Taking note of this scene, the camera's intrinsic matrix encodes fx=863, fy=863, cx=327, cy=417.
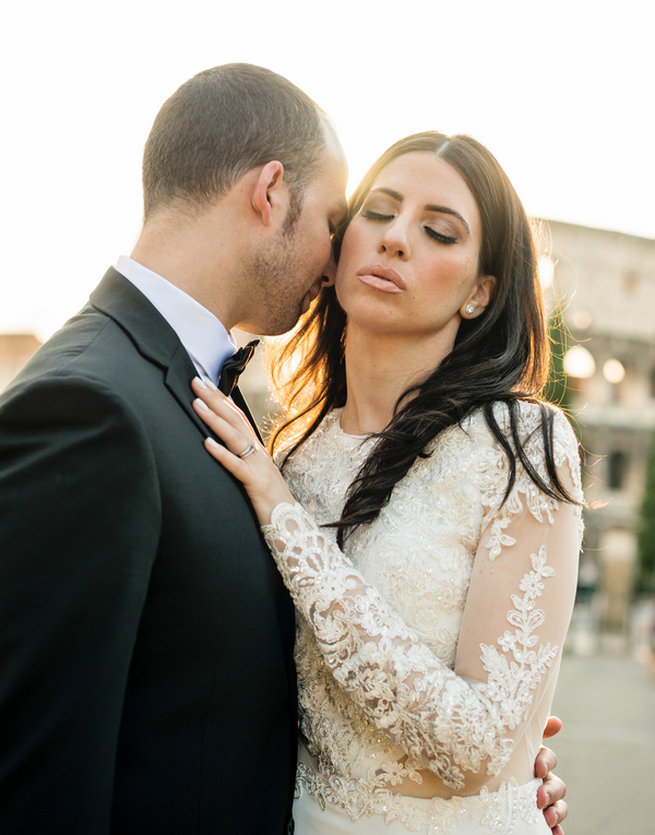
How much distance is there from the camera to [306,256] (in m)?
2.75

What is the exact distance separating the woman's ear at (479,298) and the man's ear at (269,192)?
799mm

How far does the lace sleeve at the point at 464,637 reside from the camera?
2.32 metres

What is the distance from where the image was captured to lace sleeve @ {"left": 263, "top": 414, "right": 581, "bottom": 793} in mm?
2324

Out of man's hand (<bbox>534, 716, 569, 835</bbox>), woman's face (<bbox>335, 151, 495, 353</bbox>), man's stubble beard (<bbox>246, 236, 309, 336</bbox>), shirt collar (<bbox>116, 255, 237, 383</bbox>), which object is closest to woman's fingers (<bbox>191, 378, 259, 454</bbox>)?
shirt collar (<bbox>116, 255, 237, 383</bbox>)

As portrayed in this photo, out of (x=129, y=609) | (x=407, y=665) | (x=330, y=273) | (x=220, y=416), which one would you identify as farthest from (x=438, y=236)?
(x=129, y=609)

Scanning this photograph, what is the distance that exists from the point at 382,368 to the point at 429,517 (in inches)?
24.7

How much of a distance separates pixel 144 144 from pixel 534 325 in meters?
1.47

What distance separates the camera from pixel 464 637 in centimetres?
246

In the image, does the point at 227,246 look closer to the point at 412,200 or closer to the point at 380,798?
the point at 412,200

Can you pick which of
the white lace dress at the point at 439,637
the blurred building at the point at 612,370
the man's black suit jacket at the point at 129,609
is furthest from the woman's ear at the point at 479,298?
the blurred building at the point at 612,370

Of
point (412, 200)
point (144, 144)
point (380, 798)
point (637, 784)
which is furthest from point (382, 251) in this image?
point (637, 784)

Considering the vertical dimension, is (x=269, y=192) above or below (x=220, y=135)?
below

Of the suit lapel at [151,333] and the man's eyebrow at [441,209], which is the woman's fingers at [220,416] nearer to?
the suit lapel at [151,333]

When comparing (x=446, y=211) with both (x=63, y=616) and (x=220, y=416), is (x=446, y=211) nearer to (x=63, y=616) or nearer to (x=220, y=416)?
(x=220, y=416)
